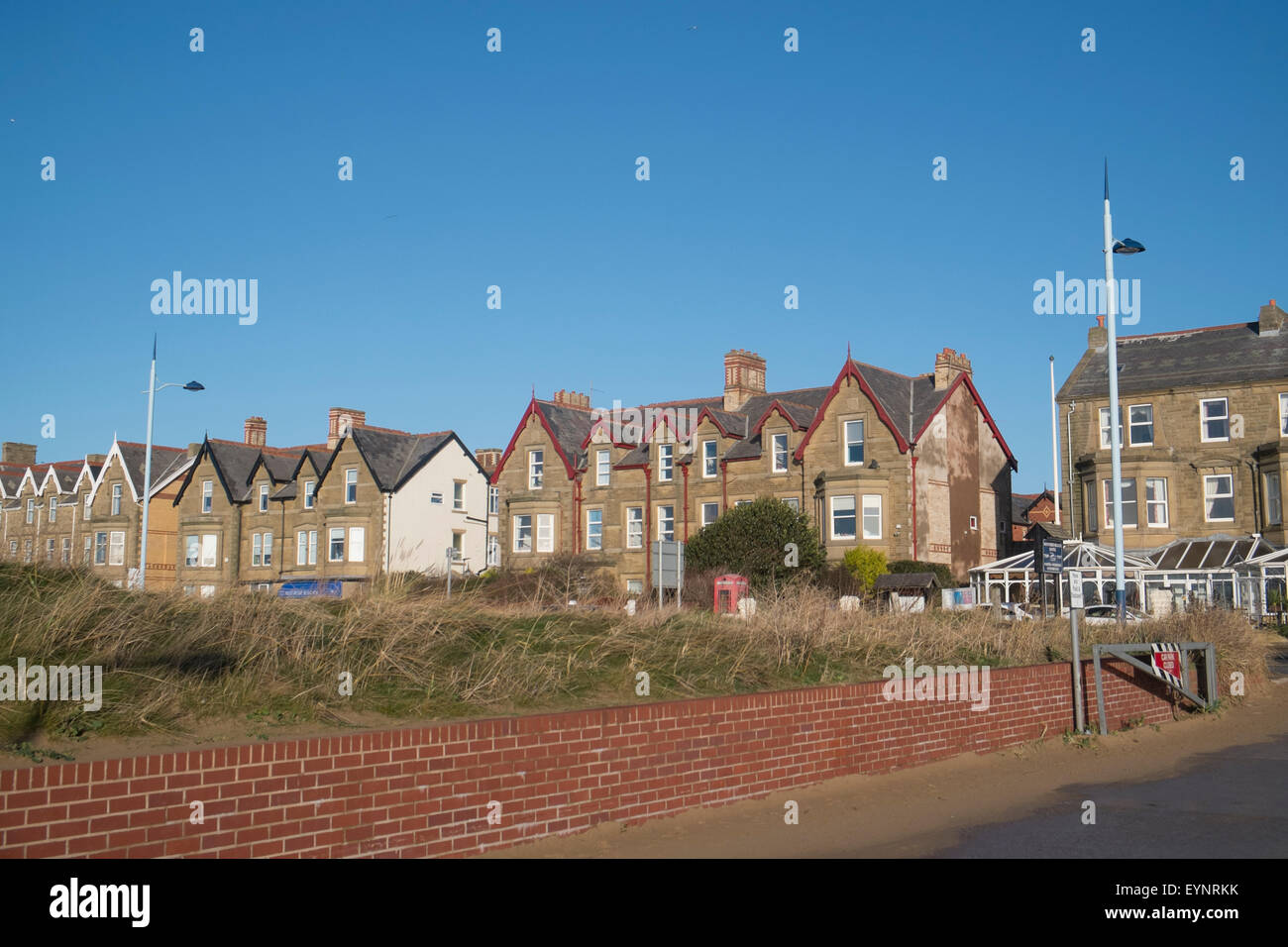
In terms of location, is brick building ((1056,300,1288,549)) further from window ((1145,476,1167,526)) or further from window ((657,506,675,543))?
window ((657,506,675,543))

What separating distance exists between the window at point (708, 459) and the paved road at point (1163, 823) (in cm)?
3227

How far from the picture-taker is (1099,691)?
1566cm

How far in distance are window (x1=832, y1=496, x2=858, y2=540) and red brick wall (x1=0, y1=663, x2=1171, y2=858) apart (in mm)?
27999

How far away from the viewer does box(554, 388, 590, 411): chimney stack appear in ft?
170

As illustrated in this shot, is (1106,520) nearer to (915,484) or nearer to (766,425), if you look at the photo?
(915,484)

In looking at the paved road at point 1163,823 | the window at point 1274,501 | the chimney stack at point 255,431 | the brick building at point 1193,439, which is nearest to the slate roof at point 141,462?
the chimney stack at point 255,431

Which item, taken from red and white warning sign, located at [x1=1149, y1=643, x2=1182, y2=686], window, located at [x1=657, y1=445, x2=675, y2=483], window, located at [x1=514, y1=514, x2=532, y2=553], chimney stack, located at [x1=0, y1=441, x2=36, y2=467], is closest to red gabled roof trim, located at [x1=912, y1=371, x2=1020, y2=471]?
window, located at [x1=657, y1=445, x2=675, y2=483]

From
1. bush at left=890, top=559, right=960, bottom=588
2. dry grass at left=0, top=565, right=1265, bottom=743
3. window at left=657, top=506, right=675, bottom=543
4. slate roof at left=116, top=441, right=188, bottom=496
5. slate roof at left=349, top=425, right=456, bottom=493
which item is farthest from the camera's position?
slate roof at left=116, top=441, right=188, bottom=496

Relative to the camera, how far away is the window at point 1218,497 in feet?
130

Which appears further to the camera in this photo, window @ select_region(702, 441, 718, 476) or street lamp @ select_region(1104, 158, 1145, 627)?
window @ select_region(702, 441, 718, 476)

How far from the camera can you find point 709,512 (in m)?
45.0

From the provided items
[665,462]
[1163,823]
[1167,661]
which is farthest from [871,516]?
[1163,823]
